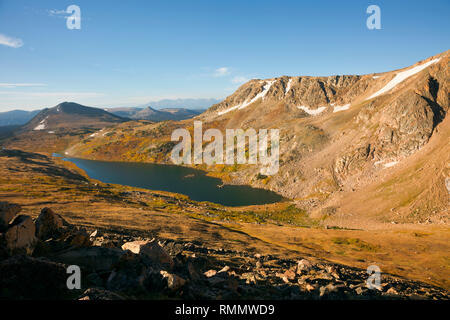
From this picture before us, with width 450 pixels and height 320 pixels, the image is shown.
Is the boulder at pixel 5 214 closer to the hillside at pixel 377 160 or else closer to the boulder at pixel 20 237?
the boulder at pixel 20 237

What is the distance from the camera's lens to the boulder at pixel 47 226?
19.0 metres

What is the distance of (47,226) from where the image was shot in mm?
19484

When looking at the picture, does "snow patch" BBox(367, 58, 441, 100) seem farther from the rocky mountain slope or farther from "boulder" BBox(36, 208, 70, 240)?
"boulder" BBox(36, 208, 70, 240)

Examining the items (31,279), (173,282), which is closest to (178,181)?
(173,282)

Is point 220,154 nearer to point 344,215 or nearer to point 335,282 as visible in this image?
point 344,215

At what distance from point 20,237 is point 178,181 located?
119081mm

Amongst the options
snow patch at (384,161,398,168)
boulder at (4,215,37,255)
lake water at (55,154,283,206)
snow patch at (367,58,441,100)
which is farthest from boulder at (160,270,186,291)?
snow patch at (367,58,441,100)

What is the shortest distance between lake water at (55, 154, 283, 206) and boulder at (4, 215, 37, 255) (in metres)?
84.3

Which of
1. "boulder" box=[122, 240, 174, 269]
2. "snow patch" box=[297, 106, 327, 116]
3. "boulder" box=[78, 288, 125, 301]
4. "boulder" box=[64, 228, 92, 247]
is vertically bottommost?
"boulder" box=[122, 240, 174, 269]

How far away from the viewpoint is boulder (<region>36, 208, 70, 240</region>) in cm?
1903

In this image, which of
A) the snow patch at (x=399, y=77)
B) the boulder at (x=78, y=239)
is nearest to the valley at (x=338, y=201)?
the snow patch at (x=399, y=77)

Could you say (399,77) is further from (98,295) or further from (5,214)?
(5,214)

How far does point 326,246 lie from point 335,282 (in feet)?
90.5

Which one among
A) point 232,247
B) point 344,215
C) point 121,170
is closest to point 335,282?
point 232,247
